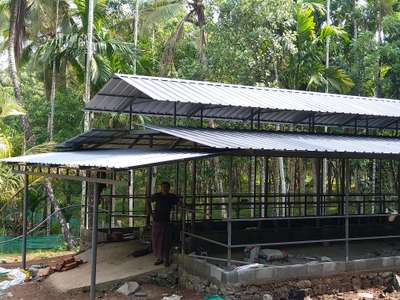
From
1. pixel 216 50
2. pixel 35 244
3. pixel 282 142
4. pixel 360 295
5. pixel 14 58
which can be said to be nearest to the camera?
pixel 360 295

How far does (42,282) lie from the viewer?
34.0 feet

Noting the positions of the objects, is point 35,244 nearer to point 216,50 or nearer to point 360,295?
point 216,50

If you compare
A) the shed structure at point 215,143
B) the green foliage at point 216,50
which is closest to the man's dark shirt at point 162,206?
the shed structure at point 215,143

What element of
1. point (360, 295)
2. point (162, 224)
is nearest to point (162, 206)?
point (162, 224)

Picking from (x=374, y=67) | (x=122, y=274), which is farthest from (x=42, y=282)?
(x=374, y=67)

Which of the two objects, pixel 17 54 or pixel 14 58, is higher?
pixel 17 54

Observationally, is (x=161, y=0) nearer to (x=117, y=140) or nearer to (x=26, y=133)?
(x=26, y=133)

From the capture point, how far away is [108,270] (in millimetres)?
10180

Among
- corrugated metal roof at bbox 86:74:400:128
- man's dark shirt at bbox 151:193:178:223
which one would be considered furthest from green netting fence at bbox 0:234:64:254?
man's dark shirt at bbox 151:193:178:223

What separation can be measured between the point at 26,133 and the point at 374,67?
1347 centimetres

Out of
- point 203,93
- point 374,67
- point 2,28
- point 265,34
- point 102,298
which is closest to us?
point 102,298

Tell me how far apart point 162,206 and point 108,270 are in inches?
64.2

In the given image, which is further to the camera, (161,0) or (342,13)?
(342,13)

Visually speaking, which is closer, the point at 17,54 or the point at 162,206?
the point at 162,206
